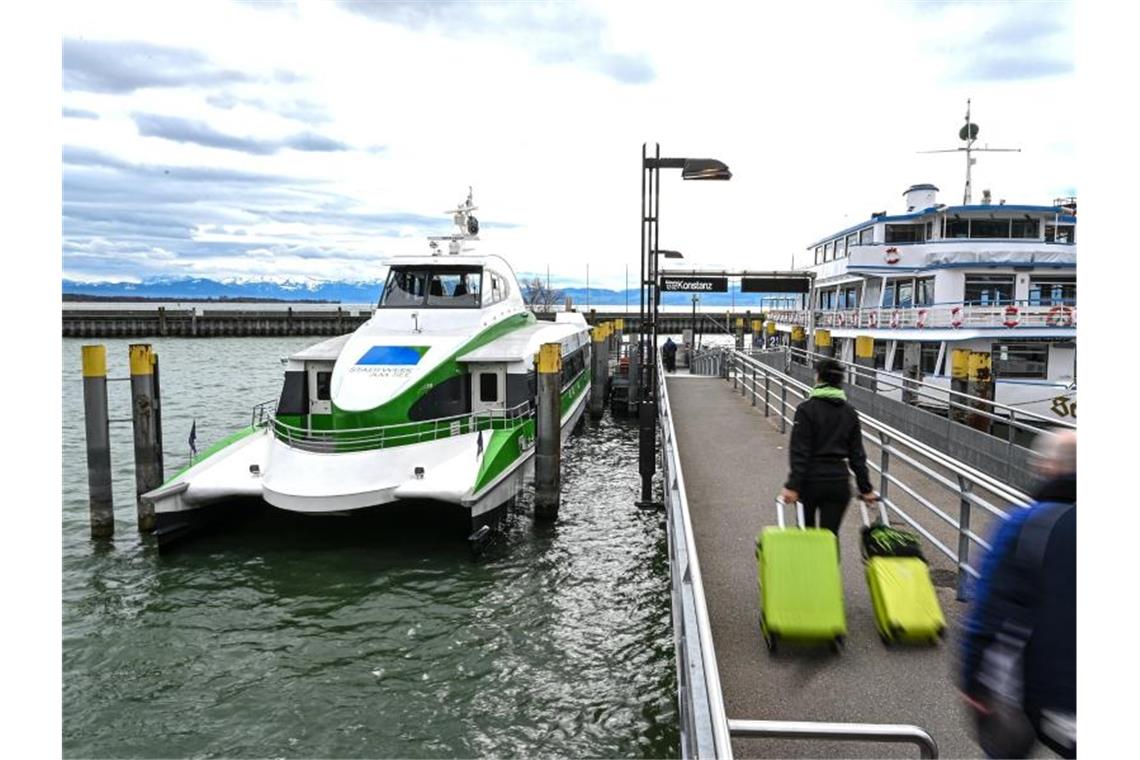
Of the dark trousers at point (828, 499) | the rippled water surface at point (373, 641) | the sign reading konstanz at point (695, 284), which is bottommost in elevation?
the rippled water surface at point (373, 641)

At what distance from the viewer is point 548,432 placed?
1424 centimetres

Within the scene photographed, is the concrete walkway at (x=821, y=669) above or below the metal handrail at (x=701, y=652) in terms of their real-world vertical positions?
below

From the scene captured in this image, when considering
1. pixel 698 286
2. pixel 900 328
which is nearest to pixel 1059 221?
pixel 900 328

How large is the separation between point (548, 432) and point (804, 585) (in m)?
9.35

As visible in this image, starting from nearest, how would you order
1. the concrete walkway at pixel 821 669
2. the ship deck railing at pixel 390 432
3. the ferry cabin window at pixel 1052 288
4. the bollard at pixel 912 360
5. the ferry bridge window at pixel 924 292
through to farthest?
the concrete walkway at pixel 821 669 → the ship deck railing at pixel 390 432 → the bollard at pixel 912 360 → the ferry cabin window at pixel 1052 288 → the ferry bridge window at pixel 924 292

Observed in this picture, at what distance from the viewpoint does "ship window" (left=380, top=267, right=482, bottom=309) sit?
17.4 metres

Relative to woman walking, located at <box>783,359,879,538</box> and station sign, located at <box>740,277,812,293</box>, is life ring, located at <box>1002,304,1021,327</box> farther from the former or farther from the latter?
woman walking, located at <box>783,359,879,538</box>

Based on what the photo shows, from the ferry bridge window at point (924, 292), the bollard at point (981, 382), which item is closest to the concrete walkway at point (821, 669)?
the bollard at point (981, 382)

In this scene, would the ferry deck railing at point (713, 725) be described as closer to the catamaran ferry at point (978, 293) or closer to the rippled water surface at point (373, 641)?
the rippled water surface at point (373, 641)

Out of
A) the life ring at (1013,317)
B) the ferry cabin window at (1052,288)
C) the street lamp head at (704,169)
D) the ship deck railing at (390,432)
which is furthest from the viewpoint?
the ferry cabin window at (1052,288)

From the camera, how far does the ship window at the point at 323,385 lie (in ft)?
50.8

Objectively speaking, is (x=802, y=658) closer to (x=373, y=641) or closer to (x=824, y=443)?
(x=824, y=443)

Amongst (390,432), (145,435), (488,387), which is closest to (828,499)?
(390,432)

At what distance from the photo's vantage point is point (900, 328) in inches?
909
